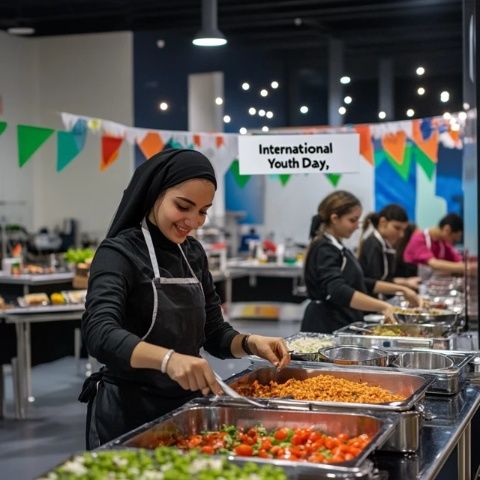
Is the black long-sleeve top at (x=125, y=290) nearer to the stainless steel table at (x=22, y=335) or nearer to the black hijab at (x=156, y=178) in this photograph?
the black hijab at (x=156, y=178)

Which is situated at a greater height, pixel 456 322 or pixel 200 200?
pixel 200 200

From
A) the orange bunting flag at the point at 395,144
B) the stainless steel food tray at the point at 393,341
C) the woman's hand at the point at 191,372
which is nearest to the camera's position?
the woman's hand at the point at 191,372

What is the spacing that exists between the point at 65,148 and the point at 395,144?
2.61 m

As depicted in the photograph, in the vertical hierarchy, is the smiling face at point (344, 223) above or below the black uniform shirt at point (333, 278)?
above

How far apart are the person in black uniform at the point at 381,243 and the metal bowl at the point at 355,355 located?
2.94 meters

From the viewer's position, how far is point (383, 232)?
23.4 ft

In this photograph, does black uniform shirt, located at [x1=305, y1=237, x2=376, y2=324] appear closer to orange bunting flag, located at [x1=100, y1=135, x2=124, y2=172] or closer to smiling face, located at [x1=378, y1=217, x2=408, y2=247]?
smiling face, located at [x1=378, y1=217, x2=408, y2=247]

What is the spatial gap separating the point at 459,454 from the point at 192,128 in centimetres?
1050

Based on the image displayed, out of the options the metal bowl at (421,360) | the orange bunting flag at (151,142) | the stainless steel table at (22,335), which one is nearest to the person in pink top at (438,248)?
the orange bunting flag at (151,142)

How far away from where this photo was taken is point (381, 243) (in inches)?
264

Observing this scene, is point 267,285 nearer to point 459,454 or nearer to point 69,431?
point 69,431

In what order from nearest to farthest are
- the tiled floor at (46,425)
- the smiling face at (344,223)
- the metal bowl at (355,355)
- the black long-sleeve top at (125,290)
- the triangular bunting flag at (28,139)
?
1. the black long-sleeve top at (125,290)
2. the metal bowl at (355,355)
3. the smiling face at (344,223)
4. the tiled floor at (46,425)
5. the triangular bunting flag at (28,139)

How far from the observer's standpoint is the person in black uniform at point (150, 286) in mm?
2662

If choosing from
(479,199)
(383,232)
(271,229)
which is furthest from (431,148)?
(271,229)
